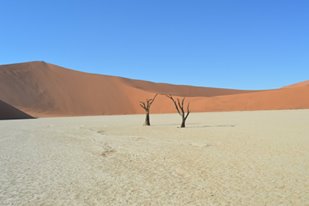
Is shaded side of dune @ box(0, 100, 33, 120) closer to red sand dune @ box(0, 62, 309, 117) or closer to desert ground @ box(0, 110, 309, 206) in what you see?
red sand dune @ box(0, 62, 309, 117)

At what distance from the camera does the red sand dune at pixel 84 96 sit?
56000mm

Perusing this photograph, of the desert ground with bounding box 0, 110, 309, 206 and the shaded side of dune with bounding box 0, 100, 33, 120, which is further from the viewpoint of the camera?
the shaded side of dune with bounding box 0, 100, 33, 120

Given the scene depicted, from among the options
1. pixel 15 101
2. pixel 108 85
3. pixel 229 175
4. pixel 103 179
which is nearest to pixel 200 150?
pixel 229 175

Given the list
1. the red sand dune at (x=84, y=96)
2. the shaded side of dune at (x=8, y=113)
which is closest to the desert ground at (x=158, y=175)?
the shaded side of dune at (x=8, y=113)

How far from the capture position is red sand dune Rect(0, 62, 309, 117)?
184ft

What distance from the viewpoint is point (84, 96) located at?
213 feet

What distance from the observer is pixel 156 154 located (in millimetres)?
10539

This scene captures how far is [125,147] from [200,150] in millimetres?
2634

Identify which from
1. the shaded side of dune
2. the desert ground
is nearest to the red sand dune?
the shaded side of dune

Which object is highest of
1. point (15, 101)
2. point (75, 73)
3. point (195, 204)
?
point (75, 73)

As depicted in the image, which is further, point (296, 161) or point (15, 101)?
point (15, 101)

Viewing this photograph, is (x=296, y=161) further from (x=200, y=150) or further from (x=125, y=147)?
(x=125, y=147)

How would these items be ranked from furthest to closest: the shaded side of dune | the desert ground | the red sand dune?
the red sand dune
the shaded side of dune
the desert ground

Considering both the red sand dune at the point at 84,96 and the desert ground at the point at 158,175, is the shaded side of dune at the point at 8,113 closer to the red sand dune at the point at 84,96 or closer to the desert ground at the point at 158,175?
the red sand dune at the point at 84,96
